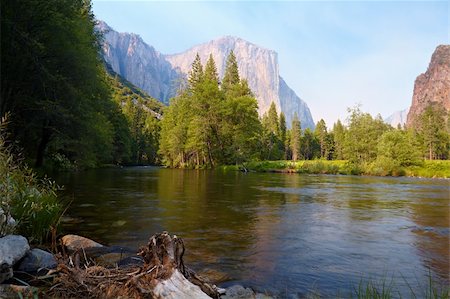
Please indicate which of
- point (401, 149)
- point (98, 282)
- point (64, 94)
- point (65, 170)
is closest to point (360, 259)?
point (98, 282)

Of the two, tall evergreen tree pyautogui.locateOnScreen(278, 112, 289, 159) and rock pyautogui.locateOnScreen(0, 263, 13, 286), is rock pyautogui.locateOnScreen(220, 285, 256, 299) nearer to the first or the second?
rock pyautogui.locateOnScreen(0, 263, 13, 286)

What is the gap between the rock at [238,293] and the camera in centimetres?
637

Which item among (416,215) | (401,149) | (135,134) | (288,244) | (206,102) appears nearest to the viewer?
(288,244)

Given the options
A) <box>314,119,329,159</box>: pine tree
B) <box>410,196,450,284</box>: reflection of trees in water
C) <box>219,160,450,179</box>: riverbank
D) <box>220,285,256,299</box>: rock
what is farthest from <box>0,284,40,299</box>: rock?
<box>314,119,329,159</box>: pine tree

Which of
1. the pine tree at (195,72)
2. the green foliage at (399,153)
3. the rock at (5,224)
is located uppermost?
the pine tree at (195,72)

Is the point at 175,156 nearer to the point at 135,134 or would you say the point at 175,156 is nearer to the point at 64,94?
the point at 135,134

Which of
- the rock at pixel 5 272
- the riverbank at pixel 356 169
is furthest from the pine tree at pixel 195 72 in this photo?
the rock at pixel 5 272

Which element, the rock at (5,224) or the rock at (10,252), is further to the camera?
the rock at (5,224)

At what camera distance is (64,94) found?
24.8m

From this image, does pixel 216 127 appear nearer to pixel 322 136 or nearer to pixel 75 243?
pixel 75 243

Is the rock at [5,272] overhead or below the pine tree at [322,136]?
below

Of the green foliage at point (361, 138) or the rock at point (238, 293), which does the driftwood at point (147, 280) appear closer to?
the rock at point (238, 293)

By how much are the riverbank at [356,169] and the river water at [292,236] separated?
1586 inches

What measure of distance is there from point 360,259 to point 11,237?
7.83 metres
